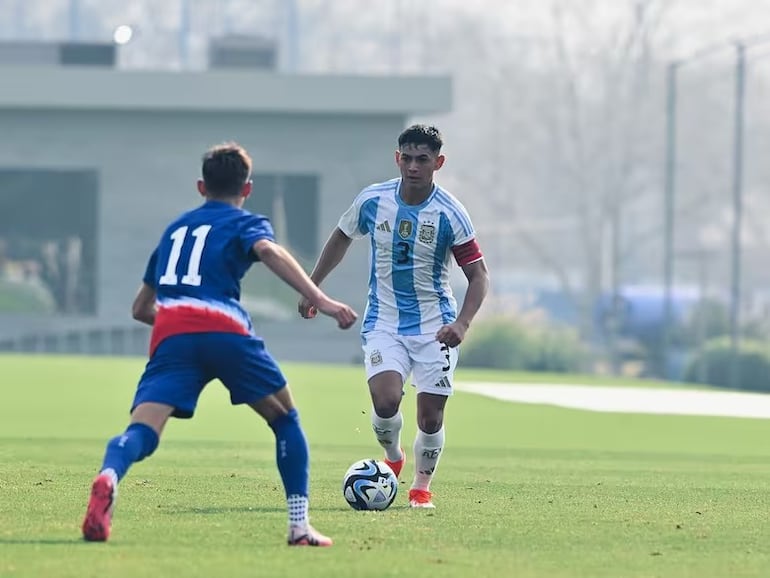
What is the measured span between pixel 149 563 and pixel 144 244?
126 ft

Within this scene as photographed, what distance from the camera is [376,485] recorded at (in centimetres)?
1102

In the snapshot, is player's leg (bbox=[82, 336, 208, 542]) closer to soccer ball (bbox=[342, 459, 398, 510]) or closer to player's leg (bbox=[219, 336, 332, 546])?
player's leg (bbox=[219, 336, 332, 546])

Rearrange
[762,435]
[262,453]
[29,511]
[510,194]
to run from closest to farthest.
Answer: [29,511], [262,453], [762,435], [510,194]

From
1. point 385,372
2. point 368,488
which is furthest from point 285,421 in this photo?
point 385,372

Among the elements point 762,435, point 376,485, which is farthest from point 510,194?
point 376,485

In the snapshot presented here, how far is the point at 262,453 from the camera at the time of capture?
54.5 feet

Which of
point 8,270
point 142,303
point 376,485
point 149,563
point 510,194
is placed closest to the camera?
point 149,563

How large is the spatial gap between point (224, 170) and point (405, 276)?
Answer: 266 cm

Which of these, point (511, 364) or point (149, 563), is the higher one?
point (149, 563)

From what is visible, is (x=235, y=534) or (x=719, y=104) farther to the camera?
(x=719, y=104)

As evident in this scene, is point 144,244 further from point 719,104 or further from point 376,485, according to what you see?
point 719,104

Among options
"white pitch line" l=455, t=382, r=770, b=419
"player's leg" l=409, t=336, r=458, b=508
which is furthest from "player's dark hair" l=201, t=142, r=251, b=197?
"white pitch line" l=455, t=382, r=770, b=419

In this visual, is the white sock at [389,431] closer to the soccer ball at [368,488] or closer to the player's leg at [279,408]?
the soccer ball at [368,488]

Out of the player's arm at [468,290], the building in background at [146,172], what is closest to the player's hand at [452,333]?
the player's arm at [468,290]
